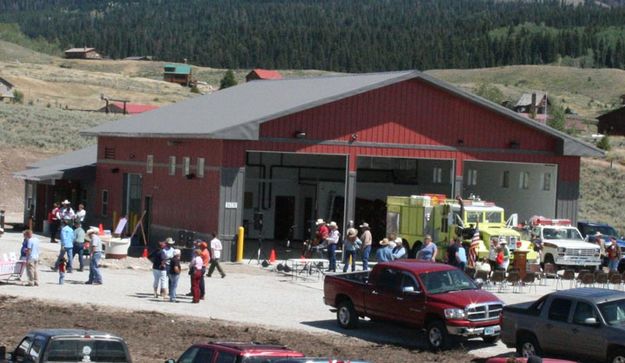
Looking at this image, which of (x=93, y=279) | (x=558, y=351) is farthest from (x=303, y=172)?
(x=558, y=351)

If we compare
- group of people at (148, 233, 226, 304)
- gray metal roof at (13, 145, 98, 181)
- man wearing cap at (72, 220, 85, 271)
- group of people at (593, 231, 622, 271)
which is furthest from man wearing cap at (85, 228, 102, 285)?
gray metal roof at (13, 145, 98, 181)

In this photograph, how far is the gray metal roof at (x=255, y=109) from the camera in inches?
1559

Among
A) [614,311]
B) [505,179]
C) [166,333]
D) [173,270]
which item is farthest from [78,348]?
[505,179]

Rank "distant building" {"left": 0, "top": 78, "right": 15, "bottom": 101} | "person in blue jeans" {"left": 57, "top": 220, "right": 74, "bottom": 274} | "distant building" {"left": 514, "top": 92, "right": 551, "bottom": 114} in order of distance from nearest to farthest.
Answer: "person in blue jeans" {"left": 57, "top": 220, "right": 74, "bottom": 274} → "distant building" {"left": 0, "top": 78, "right": 15, "bottom": 101} → "distant building" {"left": 514, "top": 92, "right": 551, "bottom": 114}

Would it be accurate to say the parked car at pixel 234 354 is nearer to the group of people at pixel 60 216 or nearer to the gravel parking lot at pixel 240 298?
the gravel parking lot at pixel 240 298

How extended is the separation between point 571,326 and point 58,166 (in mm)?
38671

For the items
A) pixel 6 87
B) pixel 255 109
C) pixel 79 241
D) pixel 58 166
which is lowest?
pixel 79 241

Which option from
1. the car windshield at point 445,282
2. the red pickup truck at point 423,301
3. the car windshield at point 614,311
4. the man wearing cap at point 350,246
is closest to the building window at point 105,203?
the man wearing cap at point 350,246

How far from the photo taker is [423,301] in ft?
74.0

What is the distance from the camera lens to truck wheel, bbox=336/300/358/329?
80.8ft

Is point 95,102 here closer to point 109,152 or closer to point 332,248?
point 109,152

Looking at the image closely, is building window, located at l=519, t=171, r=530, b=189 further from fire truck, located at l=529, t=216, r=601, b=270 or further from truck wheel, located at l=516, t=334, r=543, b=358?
truck wheel, located at l=516, t=334, r=543, b=358

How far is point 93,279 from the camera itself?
3097 centimetres

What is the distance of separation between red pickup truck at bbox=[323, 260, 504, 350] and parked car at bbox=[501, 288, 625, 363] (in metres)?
1.01
